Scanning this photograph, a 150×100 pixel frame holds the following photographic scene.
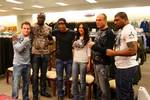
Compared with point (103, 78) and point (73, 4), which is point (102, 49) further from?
point (73, 4)

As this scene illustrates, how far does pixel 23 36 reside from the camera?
4.16 m

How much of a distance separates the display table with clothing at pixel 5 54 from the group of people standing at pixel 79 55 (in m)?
2.02

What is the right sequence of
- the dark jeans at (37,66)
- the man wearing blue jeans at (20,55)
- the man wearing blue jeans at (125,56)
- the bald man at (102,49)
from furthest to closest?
the dark jeans at (37,66)
the man wearing blue jeans at (20,55)
the bald man at (102,49)
the man wearing blue jeans at (125,56)

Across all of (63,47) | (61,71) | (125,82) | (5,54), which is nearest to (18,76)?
(61,71)

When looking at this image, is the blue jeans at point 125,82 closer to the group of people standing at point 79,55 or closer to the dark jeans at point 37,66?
the group of people standing at point 79,55

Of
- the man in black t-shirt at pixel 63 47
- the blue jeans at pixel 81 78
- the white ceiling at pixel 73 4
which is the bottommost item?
the blue jeans at pixel 81 78

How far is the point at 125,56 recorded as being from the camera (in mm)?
3248

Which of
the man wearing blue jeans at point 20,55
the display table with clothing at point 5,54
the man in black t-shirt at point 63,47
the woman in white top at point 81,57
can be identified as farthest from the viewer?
the display table with clothing at point 5,54

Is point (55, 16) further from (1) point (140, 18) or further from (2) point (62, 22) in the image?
(2) point (62, 22)

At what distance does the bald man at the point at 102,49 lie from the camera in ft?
12.2

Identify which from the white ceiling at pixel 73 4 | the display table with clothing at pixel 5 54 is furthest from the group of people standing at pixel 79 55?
the white ceiling at pixel 73 4

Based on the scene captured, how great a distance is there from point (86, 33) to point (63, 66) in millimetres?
750

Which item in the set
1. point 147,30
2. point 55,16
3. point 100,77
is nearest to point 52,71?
point 100,77

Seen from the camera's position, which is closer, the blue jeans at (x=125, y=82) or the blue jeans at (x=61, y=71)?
the blue jeans at (x=125, y=82)
